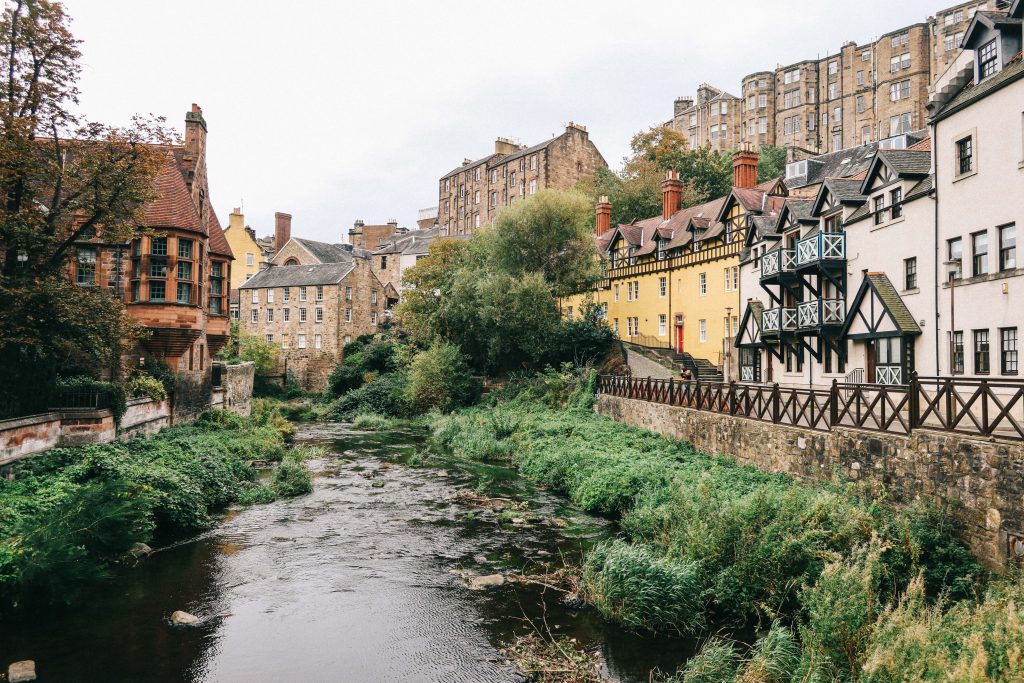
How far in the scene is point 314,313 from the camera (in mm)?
59719

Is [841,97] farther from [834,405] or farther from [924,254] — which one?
[834,405]

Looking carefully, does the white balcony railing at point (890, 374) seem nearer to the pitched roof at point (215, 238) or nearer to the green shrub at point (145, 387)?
the green shrub at point (145, 387)

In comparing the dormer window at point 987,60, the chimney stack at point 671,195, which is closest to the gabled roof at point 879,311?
the dormer window at point 987,60

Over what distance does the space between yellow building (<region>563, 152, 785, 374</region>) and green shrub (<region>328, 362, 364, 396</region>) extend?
18351 mm

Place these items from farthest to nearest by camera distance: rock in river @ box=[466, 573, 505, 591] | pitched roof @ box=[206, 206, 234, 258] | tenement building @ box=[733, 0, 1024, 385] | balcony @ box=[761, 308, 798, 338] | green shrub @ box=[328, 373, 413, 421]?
green shrub @ box=[328, 373, 413, 421]
pitched roof @ box=[206, 206, 234, 258]
balcony @ box=[761, 308, 798, 338]
tenement building @ box=[733, 0, 1024, 385]
rock in river @ box=[466, 573, 505, 591]

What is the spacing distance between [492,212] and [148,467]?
59.8 metres

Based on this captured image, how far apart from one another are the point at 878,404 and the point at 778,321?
8733mm

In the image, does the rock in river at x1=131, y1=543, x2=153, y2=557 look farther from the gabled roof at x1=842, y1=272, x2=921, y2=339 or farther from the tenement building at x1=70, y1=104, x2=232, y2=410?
the gabled roof at x1=842, y1=272, x2=921, y2=339

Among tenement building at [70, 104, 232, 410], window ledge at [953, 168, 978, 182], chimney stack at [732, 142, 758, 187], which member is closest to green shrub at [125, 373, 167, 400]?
tenement building at [70, 104, 232, 410]

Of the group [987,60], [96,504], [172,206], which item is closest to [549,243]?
[172,206]

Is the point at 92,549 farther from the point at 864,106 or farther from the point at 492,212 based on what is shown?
the point at 864,106

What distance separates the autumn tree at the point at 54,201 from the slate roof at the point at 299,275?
4122cm

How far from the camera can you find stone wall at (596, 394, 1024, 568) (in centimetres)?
997

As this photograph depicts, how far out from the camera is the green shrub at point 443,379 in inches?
1583
